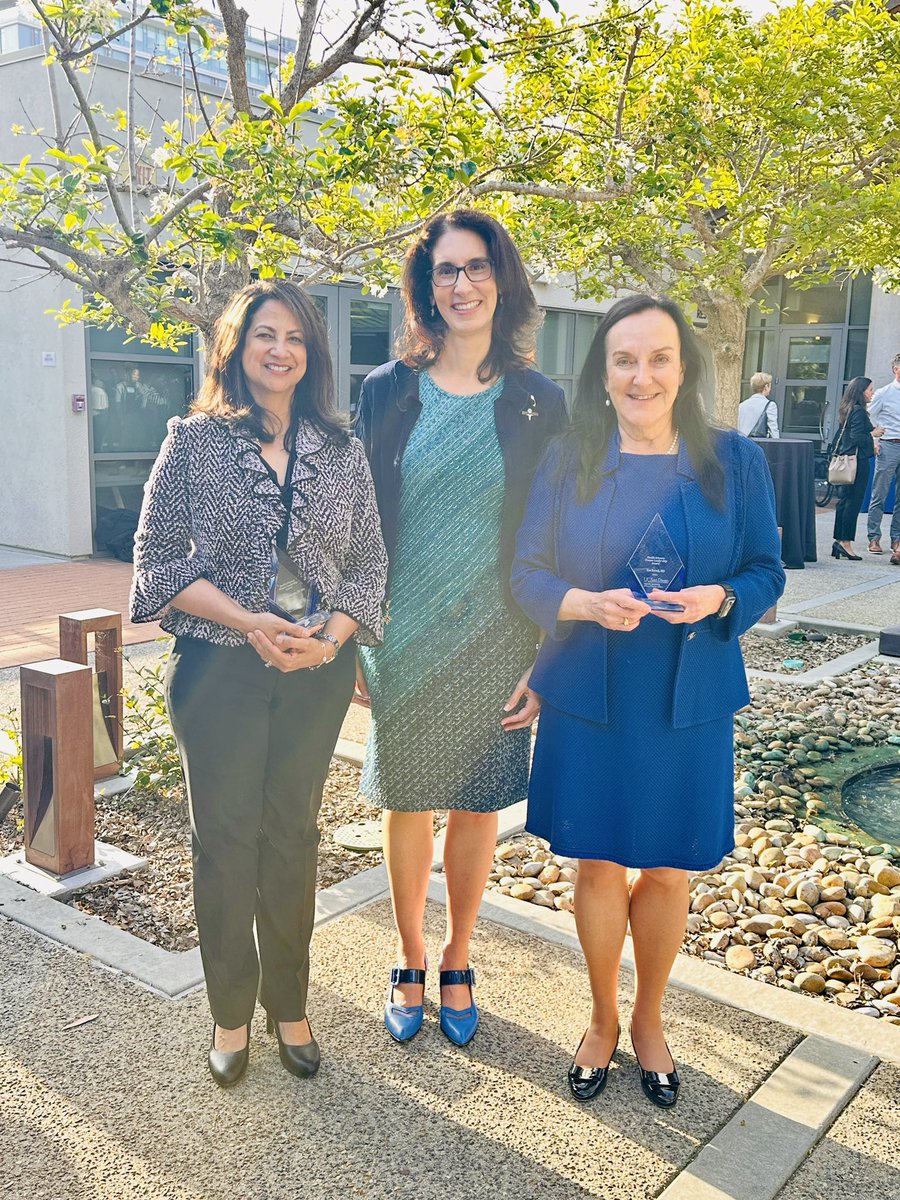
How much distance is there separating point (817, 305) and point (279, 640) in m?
21.9

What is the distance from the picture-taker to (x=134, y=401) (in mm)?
12234

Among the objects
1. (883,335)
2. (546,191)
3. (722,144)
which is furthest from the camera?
(883,335)

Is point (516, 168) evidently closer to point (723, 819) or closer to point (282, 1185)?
point (723, 819)

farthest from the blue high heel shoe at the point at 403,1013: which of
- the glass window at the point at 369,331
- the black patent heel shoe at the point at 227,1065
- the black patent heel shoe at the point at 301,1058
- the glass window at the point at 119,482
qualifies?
the glass window at the point at 369,331

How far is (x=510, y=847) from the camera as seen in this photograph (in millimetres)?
4520

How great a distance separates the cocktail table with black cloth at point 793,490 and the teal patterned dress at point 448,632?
8.78 meters

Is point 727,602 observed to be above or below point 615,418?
below

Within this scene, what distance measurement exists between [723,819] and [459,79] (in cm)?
262

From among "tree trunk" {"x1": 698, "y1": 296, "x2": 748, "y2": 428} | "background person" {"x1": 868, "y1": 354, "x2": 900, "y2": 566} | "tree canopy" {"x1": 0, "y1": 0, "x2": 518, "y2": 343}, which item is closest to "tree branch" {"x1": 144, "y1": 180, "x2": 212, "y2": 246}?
"tree canopy" {"x1": 0, "y1": 0, "x2": 518, "y2": 343}

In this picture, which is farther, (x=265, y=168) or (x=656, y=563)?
(x=265, y=168)

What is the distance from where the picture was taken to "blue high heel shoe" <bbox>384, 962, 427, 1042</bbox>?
118 inches

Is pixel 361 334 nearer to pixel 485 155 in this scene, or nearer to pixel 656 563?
pixel 485 155

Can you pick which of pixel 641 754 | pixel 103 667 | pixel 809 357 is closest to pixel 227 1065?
pixel 641 754

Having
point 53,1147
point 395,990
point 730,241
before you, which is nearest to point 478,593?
point 395,990
